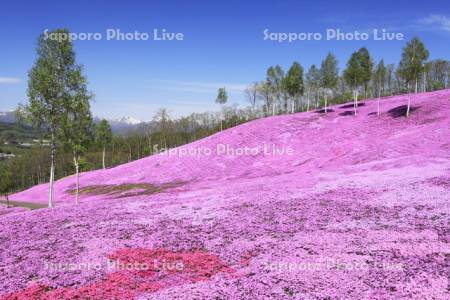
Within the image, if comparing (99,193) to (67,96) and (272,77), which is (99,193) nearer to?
(67,96)

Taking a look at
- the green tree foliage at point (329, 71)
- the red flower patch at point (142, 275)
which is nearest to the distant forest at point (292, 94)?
the green tree foliage at point (329, 71)

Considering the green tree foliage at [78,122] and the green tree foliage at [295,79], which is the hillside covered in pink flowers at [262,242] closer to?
the green tree foliage at [78,122]

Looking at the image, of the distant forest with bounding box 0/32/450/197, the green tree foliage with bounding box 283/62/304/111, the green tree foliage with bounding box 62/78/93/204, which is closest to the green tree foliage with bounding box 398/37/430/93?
the distant forest with bounding box 0/32/450/197

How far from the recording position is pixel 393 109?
218ft

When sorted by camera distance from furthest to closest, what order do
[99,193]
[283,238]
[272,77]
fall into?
[272,77] < [99,193] < [283,238]

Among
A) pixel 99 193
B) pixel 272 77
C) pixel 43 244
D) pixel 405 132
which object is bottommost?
pixel 99 193

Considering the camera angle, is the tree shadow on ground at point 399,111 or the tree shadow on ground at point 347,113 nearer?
the tree shadow on ground at point 399,111

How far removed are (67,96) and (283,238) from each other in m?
32.6

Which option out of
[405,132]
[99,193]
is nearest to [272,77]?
[405,132]

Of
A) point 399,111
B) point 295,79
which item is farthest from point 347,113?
point 295,79

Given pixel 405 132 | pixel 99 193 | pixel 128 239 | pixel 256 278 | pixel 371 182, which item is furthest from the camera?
pixel 99 193

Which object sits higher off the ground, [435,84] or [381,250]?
[435,84]

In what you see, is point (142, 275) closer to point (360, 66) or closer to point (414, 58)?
point (414, 58)

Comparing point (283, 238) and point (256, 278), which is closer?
point (256, 278)
